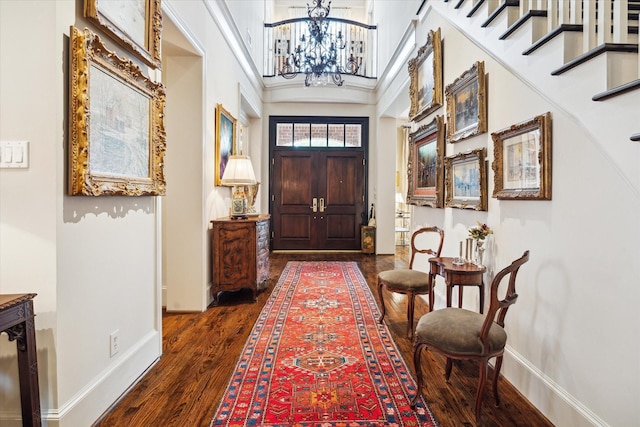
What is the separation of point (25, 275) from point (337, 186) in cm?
634

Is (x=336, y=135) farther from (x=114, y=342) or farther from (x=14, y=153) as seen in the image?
(x=14, y=153)

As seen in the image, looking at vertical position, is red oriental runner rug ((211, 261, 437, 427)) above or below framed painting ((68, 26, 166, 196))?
below

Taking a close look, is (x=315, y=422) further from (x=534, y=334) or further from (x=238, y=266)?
(x=238, y=266)

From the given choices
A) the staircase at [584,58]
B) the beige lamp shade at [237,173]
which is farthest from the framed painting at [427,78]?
the beige lamp shade at [237,173]

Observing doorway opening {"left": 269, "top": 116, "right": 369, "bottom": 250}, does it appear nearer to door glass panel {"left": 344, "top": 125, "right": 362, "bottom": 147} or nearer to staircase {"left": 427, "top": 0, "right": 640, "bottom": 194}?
door glass panel {"left": 344, "top": 125, "right": 362, "bottom": 147}

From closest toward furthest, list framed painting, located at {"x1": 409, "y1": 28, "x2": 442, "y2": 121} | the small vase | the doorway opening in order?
the small vase
framed painting, located at {"x1": 409, "y1": 28, "x2": 442, "y2": 121}
the doorway opening

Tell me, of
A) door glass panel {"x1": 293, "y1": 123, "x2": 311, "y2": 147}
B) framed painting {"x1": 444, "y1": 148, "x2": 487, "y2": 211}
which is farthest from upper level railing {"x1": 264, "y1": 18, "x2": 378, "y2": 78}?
framed painting {"x1": 444, "y1": 148, "x2": 487, "y2": 211}

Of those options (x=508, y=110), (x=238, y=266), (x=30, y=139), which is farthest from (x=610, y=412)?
(x=238, y=266)

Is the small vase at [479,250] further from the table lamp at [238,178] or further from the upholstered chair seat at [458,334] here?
the table lamp at [238,178]

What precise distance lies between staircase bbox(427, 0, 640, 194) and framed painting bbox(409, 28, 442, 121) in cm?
130

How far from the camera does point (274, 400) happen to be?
210 cm

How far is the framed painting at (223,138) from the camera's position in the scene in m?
4.21

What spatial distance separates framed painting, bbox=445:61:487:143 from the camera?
8.89 feet

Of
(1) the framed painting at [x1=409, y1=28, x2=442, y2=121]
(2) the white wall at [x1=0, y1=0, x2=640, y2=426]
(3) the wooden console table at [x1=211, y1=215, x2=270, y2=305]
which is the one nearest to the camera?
(2) the white wall at [x1=0, y1=0, x2=640, y2=426]
